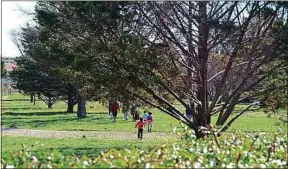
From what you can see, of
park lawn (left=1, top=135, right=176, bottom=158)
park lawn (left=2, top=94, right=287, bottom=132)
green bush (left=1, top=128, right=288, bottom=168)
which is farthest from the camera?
park lawn (left=2, top=94, right=287, bottom=132)

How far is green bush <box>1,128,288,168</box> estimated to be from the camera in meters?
3.38

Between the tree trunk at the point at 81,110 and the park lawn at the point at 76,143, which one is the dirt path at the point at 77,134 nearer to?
the park lawn at the point at 76,143

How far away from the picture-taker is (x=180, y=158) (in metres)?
3.67

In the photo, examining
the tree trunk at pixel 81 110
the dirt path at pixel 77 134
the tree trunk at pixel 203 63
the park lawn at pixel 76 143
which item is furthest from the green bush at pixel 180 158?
the tree trunk at pixel 81 110

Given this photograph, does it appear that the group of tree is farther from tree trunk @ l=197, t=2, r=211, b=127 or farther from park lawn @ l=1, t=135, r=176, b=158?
park lawn @ l=1, t=135, r=176, b=158

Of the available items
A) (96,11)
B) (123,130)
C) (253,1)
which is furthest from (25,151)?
(123,130)

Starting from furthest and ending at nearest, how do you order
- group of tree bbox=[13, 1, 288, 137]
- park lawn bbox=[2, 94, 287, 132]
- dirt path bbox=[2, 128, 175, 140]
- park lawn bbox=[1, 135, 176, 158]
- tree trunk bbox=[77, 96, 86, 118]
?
1. tree trunk bbox=[77, 96, 86, 118]
2. park lawn bbox=[2, 94, 287, 132]
3. dirt path bbox=[2, 128, 175, 140]
4. park lawn bbox=[1, 135, 176, 158]
5. group of tree bbox=[13, 1, 288, 137]

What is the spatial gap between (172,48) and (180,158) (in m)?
8.82

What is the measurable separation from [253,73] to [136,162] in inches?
380

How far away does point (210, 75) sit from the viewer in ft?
47.8

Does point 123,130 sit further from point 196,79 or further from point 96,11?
point 96,11

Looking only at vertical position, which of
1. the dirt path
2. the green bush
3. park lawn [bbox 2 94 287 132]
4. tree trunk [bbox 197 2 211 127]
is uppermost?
tree trunk [bbox 197 2 211 127]

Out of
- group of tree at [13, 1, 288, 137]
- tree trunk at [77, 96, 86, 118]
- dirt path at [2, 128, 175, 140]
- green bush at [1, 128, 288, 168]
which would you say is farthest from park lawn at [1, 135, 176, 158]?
tree trunk at [77, 96, 86, 118]

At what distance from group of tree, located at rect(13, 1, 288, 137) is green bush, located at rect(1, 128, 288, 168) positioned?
273 inches
